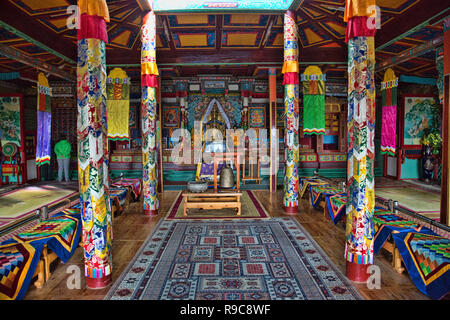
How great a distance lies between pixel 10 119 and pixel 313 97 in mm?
9845

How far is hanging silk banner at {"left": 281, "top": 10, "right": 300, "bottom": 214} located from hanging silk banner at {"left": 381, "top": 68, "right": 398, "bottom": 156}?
3.60 metres

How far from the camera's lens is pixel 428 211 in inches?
244

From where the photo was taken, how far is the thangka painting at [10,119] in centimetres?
986

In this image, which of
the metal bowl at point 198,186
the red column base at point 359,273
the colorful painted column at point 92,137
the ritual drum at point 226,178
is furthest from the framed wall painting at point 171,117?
the red column base at point 359,273

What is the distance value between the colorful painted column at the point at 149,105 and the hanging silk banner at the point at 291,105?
2767mm

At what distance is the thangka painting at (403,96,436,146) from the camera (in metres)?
10.4

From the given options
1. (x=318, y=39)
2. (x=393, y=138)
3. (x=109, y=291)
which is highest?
(x=318, y=39)

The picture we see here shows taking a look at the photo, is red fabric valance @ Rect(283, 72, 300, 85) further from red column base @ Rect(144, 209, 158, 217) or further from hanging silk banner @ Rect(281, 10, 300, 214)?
red column base @ Rect(144, 209, 158, 217)

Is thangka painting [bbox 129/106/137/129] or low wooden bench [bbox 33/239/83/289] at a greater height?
thangka painting [bbox 129/106/137/129]

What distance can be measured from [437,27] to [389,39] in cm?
93

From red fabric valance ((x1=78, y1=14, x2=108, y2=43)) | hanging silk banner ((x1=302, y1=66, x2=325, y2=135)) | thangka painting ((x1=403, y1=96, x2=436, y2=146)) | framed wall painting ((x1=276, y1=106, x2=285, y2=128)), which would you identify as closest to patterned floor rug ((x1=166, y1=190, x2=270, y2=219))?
hanging silk banner ((x1=302, y1=66, x2=325, y2=135))

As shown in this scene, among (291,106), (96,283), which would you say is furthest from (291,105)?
(96,283)
